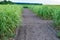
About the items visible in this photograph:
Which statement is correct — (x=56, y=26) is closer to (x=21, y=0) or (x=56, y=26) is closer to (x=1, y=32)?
(x=1, y=32)

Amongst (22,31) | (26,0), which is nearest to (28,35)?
(22,31)

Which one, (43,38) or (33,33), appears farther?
(33,33)

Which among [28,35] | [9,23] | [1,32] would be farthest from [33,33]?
[1,32]

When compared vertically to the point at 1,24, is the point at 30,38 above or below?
below

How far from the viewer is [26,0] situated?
55.2 m

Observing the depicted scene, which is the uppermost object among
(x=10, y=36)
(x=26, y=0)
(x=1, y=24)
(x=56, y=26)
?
(x=1, y=24)

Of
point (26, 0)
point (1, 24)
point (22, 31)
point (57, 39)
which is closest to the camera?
point (1, 24)

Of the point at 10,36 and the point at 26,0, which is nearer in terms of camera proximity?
the point at 10,36

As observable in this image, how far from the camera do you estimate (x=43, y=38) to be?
27.2ft

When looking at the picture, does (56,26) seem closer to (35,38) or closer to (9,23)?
(35,38)

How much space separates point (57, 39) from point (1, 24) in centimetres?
265

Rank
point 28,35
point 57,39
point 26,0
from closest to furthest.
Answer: point 57,39, point 28,35, point 26,0

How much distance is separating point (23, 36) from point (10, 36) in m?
1.66

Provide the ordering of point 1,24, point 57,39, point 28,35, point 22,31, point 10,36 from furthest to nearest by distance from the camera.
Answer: point 22,31, point 28,35, point 57,39, point 10,36, point 1,24
